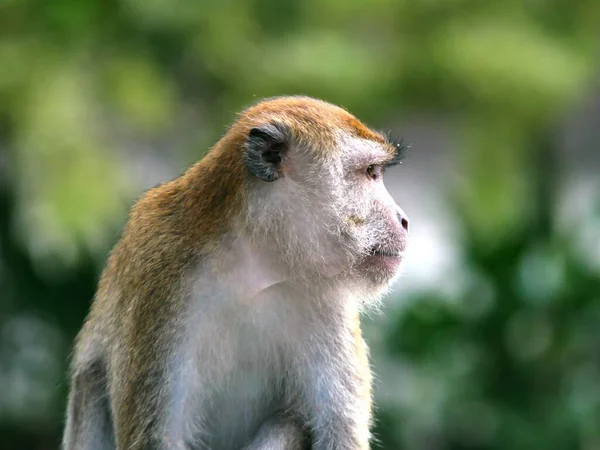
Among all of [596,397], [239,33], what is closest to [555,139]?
[596,397]

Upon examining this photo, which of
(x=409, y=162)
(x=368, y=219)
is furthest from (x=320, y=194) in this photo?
(x=409, y=162)

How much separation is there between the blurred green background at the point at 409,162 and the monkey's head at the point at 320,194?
136 inches

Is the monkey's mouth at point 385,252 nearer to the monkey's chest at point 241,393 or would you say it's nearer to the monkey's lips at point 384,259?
the monkey's lips at point 384,259

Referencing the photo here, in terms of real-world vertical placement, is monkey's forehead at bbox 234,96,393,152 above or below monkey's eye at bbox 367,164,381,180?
above

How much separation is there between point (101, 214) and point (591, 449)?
4.01 m

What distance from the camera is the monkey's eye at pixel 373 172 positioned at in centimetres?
420

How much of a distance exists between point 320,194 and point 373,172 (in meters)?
0.29

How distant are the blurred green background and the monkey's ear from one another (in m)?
3.51

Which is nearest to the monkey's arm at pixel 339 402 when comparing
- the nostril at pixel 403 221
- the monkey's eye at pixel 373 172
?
the nostril at pixel 403 221

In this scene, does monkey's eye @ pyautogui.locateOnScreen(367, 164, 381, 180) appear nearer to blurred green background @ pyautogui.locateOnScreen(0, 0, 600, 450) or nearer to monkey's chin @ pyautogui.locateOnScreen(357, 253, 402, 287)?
monkey's chin @ pyautogui.locateOnScreen(357, 253, 402, 287)

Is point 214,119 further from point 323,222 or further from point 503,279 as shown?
point 323,222

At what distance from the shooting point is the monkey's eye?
4.20m

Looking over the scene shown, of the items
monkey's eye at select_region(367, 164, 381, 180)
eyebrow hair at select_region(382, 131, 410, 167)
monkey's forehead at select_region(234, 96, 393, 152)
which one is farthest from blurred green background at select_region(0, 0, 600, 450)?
monkey's eye at select_region(367, 164, 381, 180)

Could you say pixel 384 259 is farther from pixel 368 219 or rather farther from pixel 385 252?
pixel 368 219
